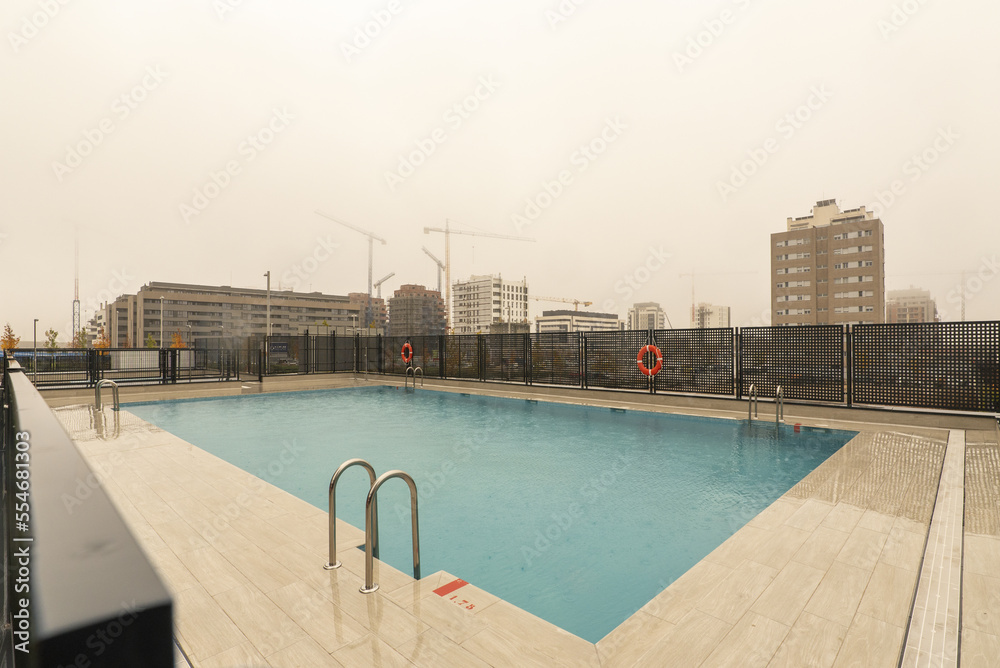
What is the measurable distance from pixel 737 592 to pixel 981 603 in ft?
4.53

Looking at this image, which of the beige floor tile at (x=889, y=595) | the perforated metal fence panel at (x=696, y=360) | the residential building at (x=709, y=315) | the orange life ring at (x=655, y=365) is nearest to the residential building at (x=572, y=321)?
the residential building at (x=709, y=315)

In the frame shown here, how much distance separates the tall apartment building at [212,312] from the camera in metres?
73.6

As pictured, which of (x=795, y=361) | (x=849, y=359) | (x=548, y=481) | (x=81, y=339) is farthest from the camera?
(x=81, y=339)

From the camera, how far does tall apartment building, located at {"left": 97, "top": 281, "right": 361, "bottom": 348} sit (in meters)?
73.6

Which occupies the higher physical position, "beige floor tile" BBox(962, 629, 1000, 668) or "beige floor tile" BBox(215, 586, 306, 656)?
"beige floor tile" BBox(215, 586, 306, 656)

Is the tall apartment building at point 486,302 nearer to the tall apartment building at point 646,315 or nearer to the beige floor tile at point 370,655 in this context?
A: the tall apartment building at point 646,315

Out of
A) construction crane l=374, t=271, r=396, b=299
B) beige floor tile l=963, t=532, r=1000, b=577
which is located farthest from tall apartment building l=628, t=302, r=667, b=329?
beige floor tile l=963, t=532, r=1000, b=577

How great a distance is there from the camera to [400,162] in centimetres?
1466

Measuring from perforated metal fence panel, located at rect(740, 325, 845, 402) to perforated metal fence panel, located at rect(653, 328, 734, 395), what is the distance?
1.28 ft

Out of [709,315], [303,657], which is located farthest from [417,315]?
[303,657]

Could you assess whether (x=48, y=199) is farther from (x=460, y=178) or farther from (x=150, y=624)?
(x=150, y=624)

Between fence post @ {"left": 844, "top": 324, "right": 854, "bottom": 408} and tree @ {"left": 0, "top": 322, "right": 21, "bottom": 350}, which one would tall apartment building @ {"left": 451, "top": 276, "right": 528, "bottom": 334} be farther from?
fence post @ {"left": 844, "top": 324, "right": 854, "bottom": 408}

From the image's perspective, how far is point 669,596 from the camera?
124 inches

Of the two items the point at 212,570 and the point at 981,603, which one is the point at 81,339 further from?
the point at 981,603
